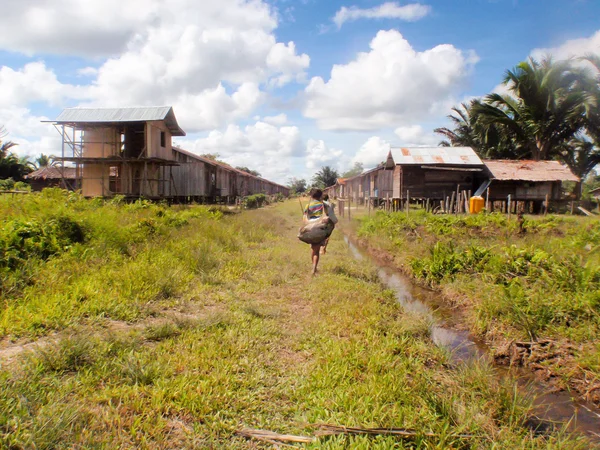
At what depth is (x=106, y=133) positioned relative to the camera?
21.0 metres

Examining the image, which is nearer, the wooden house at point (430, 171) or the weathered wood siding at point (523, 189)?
the wooden house at point (430, 171)

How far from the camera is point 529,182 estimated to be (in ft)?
78.7

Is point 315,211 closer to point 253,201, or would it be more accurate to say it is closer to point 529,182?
point 529,182

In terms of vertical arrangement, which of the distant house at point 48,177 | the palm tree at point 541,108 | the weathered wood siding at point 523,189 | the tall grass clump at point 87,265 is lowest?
the tall grass clump at point 87,265

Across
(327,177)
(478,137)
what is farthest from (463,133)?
(327,177)

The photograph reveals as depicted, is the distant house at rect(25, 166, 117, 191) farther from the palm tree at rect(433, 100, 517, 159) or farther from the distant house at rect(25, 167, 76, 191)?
the palm tree at rect(433, 100, 517, 159)

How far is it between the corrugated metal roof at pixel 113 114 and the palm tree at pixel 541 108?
23.6m

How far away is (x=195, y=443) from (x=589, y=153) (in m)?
37.8

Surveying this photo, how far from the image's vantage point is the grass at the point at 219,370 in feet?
7.70

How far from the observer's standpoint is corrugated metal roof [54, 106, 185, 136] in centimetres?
1992

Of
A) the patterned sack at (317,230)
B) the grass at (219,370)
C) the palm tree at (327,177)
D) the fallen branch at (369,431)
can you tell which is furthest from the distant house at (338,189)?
the fallen branch at (369,431)

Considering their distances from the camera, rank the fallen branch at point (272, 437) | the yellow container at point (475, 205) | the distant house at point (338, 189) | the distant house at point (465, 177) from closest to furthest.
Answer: the fallen branch at point (272, 437) < the yellow container at point (475, 205) < the distant house at point (465, 177) < the distant house at point (338, 189)

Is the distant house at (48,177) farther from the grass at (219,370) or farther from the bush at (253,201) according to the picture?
the grass at (219,370)

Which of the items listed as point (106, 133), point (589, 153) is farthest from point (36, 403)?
point (589, 153)
